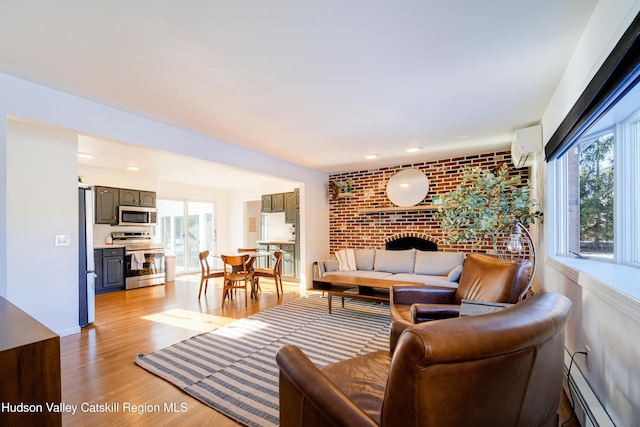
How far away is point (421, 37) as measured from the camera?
5.63 ft

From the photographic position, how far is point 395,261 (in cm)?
476

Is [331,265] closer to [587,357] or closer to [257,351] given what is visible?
[257,351]

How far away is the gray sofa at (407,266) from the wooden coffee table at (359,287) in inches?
18.3

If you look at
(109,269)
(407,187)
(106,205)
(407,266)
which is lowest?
(109,269)

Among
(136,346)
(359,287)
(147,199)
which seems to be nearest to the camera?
(136,346)

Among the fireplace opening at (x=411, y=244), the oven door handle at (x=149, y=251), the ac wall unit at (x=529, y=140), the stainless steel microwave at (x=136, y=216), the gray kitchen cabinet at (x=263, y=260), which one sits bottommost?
the gray kitchen cabinet at (x=263, y=260)

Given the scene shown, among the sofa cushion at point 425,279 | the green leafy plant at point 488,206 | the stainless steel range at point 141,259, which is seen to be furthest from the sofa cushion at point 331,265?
the stainless steel range at point 141,259

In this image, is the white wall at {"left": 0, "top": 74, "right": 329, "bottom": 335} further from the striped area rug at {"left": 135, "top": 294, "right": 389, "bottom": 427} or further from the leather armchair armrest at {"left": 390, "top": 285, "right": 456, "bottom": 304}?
the leather armchair armrest at {"left": 390, "top": 285, "right": 456, "bottom": 304}

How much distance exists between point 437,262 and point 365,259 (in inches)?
47.6

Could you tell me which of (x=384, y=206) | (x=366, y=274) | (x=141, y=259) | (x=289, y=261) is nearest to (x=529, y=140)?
(x=384, y=206)

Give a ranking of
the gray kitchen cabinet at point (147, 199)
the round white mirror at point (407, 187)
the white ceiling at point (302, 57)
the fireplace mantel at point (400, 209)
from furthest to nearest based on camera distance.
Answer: the gray kitchen cabinet at point (147, 199)
the round white mirror at point (407, 187)
the fireplace mantel at point (400, 209)
the white ceiling at point (302, 57)

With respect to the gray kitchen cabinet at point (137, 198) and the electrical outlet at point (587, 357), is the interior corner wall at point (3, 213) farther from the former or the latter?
the gray kitchen cabinet at point (137, 198)

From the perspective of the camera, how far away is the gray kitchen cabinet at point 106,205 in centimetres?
539

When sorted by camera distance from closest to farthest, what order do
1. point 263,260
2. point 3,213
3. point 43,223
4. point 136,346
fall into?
point 3,213 < point 136,346 < point 43,223 < point 263,260
